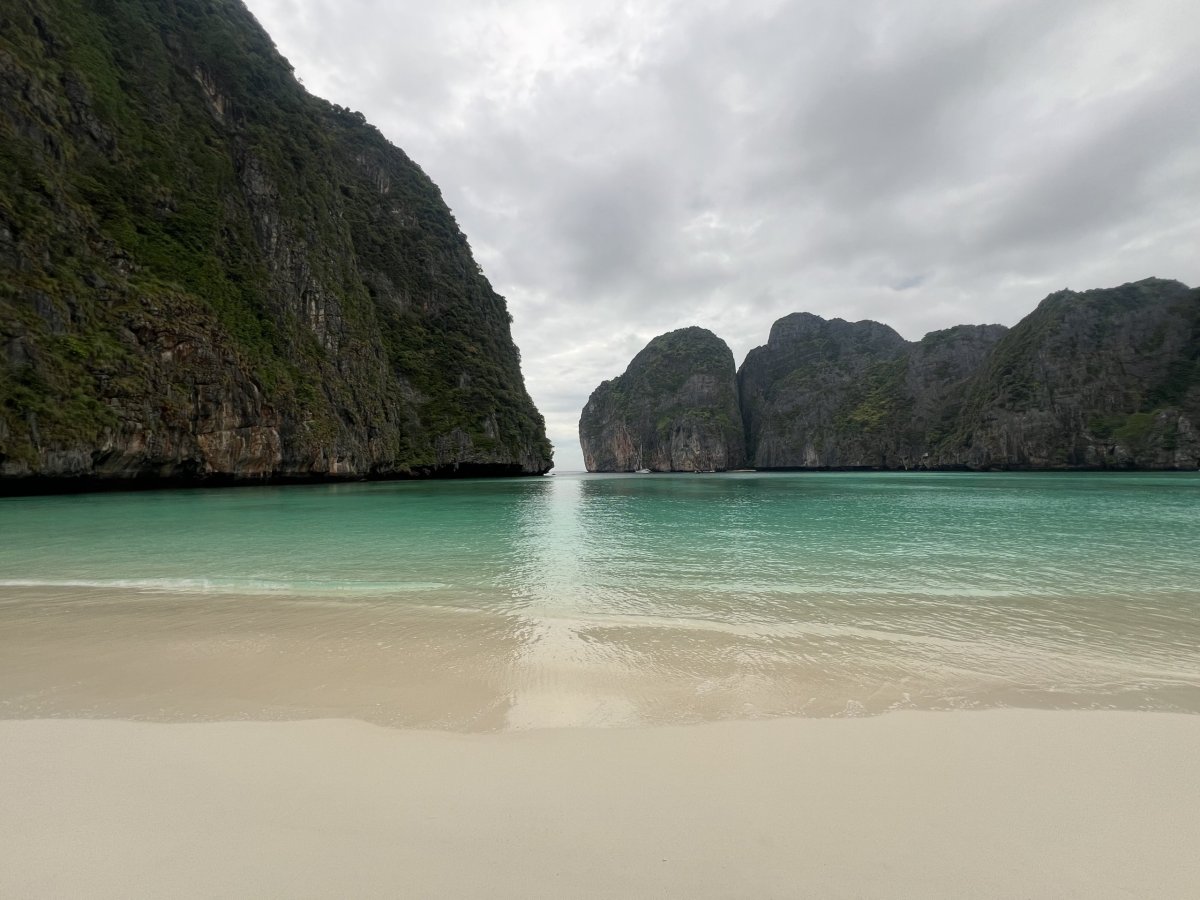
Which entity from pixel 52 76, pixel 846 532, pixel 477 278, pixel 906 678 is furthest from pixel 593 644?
pixel 477 278

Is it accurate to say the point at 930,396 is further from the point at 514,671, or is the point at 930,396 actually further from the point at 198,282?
the point at 514,671

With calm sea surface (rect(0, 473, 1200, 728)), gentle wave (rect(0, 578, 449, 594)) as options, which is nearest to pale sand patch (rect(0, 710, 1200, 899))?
calm sea surface (rect(0, 473, 1200, 728))

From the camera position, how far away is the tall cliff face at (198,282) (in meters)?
27.1

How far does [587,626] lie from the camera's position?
5.85 meters

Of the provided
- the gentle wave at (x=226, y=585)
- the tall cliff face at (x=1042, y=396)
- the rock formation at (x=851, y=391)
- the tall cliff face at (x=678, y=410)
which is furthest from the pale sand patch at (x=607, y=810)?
the tall cliff face at (x=678, y=410)

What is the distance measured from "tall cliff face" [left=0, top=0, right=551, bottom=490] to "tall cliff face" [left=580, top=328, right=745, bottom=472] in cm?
9023

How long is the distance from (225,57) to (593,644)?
67300mm

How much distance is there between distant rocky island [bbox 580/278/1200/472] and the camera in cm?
8550

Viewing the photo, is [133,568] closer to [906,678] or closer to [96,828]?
[96,828]

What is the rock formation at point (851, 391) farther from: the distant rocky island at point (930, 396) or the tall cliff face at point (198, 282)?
the tall cliff face at point (198, 282)

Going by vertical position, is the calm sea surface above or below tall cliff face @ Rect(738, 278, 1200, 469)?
below

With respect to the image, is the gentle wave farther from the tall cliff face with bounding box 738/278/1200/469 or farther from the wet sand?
the tall cliff face with bounding box 738/278/1200/469

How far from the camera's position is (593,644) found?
17.1 feet

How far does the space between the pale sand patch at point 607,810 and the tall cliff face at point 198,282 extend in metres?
32.5
